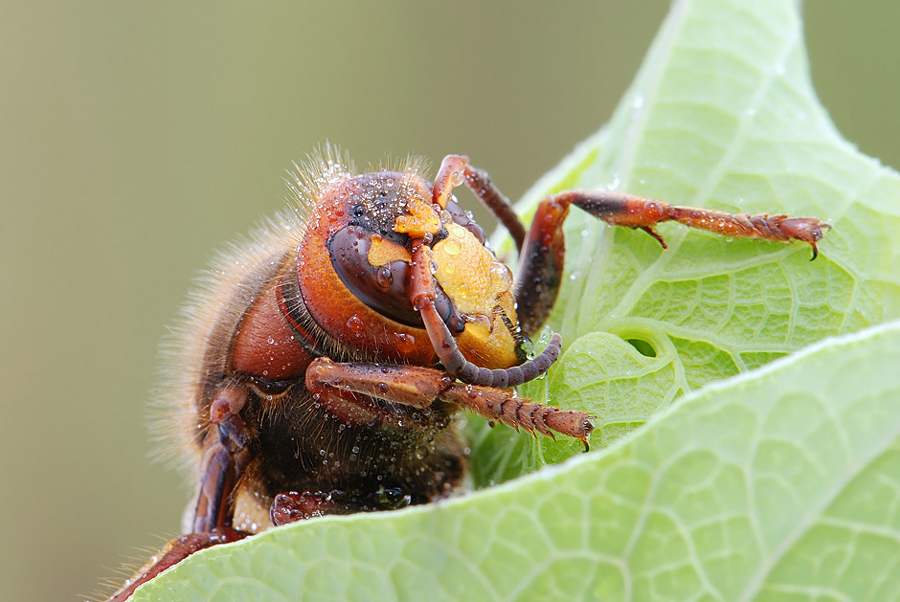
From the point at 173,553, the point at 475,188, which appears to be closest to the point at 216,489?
the point at 173,553

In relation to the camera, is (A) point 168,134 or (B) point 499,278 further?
(A) point 168,134

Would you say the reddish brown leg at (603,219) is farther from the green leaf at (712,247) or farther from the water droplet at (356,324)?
the water droplet at (356,324)

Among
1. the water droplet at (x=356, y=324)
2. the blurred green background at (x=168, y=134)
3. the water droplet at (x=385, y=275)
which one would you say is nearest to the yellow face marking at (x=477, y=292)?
the water droplet at (x=385, y=275)

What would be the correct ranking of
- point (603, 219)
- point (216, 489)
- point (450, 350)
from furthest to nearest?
point (216, 489)
point (603, 219)
point (450, 350)

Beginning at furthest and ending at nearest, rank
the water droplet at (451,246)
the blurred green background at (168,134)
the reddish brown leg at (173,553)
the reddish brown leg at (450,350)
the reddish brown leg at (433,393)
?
1. the blurred green background at (168,134)
2. the reddish brown leg at (173,553)
3. the water droplet at (451,246)
4. the reddish brown leg at (450,350)
5. the reddish brown leg at (433,393)

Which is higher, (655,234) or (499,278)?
(655,234)

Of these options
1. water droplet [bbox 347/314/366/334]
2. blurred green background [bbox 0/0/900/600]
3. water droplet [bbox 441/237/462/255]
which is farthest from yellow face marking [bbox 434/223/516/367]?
blurred green background [bbox 0/0/900/600]

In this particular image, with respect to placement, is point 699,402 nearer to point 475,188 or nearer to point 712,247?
point 712,247

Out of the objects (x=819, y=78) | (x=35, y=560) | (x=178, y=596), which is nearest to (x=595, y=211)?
(x=178, y=596)
